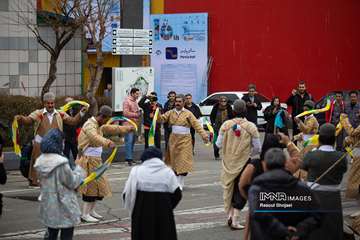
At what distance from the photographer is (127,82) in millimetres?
24094

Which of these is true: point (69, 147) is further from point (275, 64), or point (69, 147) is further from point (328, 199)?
point (275, 64)

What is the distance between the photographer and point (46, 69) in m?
27.4

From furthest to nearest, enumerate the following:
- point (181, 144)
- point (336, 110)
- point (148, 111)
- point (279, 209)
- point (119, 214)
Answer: point (148, 111), point (336, 110), point (181, 144), point (119, 214), point (279, 209)

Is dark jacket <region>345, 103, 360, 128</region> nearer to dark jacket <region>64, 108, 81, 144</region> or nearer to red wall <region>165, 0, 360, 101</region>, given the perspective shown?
dark jacket <region>64, 108, 81, 144</region>

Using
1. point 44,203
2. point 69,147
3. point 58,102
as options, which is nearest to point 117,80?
point 58,102

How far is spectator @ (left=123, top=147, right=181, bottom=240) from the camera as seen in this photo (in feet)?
27.7

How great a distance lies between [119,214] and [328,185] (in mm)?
5081

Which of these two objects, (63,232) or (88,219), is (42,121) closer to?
(88,219)

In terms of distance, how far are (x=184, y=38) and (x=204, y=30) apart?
0.93 meters

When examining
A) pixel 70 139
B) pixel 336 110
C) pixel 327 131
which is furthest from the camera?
pixel 336 110

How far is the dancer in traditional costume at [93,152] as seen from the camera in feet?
40.4

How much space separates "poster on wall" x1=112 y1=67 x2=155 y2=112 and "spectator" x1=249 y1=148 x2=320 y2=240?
16.6 meters

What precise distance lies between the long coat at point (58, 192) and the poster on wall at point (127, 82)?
47.7ft

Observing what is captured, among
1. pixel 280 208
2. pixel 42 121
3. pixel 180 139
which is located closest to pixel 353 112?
pixel 180 139
